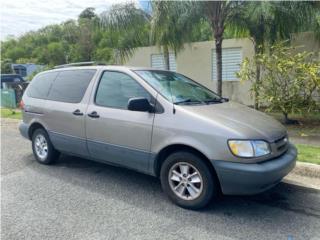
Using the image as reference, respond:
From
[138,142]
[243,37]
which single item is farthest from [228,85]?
[138,142]

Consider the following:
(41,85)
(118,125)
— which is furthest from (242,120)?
(41,85)

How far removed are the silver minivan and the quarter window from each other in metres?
0.01

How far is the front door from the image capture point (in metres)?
4.40

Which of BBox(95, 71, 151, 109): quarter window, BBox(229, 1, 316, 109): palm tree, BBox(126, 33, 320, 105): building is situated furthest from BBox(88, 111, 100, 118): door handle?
BBox(126, 33, 320, 105): building

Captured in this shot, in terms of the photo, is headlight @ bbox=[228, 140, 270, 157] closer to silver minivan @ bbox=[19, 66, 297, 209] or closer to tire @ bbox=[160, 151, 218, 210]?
silver minivan @ bbox=[19, 66, 297, 209]

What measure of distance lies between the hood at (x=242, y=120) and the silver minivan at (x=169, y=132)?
1cm

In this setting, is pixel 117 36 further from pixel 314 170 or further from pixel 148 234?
pixel 148 234

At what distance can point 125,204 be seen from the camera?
427cm

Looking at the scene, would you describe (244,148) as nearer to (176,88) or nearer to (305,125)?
(176,88)

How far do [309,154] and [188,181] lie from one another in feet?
8.62

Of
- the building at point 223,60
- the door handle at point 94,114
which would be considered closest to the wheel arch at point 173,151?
the door handle at point 94,114

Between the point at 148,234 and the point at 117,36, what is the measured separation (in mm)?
9576

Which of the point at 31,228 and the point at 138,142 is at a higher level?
the point at 138,142

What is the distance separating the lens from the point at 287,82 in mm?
8195
